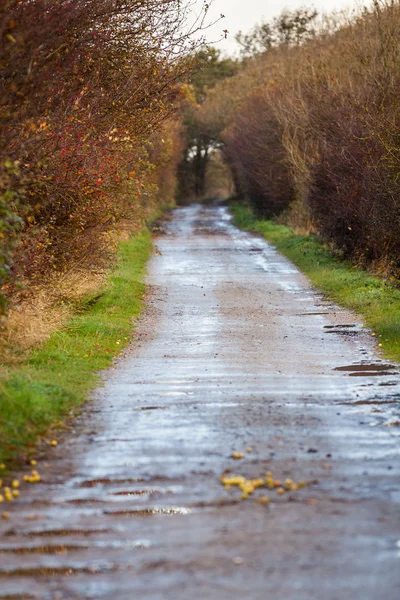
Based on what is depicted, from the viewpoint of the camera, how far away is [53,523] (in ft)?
19.2

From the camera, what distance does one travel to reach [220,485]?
21.5 feet

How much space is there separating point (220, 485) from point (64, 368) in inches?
186

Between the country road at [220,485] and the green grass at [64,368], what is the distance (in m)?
0.27

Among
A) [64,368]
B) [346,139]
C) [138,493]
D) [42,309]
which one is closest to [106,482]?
[138,493]

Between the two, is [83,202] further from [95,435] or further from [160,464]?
[160,464]

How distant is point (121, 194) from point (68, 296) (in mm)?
2774

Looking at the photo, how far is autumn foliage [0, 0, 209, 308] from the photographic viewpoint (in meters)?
10.5

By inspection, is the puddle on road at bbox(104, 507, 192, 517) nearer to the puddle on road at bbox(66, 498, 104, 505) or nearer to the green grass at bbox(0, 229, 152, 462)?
the puddle on road at bbox(66, 498, 104, 505)

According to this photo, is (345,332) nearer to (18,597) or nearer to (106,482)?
(106,482)

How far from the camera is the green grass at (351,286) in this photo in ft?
46.9

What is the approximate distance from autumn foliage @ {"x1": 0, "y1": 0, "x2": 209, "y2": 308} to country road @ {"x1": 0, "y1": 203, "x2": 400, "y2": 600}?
2240 millimetres

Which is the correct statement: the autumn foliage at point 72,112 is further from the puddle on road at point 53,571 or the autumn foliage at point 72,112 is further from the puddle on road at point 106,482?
the puddle on road at point 53,571

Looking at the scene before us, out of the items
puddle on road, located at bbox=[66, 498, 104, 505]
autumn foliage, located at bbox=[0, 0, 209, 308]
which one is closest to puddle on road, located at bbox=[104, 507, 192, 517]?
puddle on road, located at bbox=[66, 498, 104, 505]

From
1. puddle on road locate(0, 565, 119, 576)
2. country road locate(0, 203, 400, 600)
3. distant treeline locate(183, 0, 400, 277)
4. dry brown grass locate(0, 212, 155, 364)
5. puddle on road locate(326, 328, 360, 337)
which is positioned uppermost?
distant treeline locate(183, 0, 400, 277)
